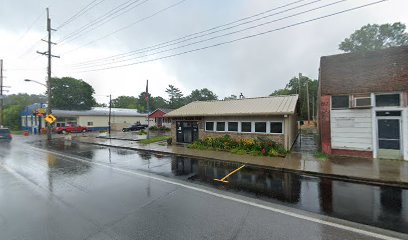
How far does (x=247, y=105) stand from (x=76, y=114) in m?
34.4

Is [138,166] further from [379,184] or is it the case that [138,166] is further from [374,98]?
[374,98]

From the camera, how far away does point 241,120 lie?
1421 cm

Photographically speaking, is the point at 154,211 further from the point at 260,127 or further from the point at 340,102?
the point at 340,102

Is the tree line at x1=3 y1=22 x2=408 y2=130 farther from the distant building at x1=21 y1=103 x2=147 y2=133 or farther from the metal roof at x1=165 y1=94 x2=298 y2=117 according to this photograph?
the metal roof at x1=165 y1=94 x2=298 y2=117

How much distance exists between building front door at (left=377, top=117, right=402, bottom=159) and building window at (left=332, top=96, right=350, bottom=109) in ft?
5.64

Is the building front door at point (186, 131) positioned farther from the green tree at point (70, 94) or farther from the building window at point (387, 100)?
the green tree at point (70, 94)

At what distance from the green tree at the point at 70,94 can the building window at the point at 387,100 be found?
47.5 metres

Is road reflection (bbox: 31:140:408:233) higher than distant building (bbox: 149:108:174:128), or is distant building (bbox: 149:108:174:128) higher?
distant building (bbox: 149:108:174:128)

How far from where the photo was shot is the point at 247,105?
15250 millimetres

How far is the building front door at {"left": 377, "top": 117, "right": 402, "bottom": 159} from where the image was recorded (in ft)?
33.7

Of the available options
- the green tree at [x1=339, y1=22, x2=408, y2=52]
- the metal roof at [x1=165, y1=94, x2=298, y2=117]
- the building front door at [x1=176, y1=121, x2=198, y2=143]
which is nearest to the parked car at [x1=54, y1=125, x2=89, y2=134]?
the building front door at [x1=176, y1=121, x2=198, y2=143]

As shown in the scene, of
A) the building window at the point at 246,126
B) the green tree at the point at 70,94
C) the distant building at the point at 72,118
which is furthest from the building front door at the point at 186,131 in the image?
the green tree at the point at 70,94

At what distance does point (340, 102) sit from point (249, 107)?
5557 mm

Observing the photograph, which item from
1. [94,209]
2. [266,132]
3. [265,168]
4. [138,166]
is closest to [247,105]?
[266,132]
